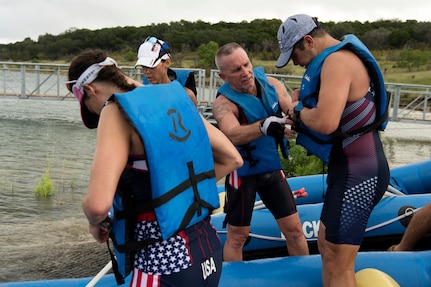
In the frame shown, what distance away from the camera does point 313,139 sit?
294 cm

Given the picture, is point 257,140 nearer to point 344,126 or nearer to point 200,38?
point 344,126

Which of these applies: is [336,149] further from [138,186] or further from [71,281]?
[71,281]

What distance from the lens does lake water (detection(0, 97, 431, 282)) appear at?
457 cm

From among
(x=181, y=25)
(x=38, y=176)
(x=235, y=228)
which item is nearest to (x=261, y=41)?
(x=181, y=25)

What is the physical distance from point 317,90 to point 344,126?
246mm

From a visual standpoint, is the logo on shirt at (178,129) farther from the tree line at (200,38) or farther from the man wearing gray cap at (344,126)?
the tree line at (200,38)

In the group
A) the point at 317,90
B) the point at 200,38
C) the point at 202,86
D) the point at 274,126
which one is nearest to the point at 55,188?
the point at 274,126

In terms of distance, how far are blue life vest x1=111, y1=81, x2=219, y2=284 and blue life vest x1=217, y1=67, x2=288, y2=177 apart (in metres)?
1.56

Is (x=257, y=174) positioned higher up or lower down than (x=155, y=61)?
lower down

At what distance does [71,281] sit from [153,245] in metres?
1.53

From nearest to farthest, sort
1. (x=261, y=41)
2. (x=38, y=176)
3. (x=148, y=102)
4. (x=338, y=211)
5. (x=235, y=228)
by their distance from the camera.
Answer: (x=148, y=102) → (x=338, y=211) → (x=235, y=228) → (x=38, y=176) → (x=261, y=41)

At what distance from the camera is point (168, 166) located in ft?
5.91

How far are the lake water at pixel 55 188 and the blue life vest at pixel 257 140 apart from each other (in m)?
1.81

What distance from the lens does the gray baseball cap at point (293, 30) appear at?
2.74m
